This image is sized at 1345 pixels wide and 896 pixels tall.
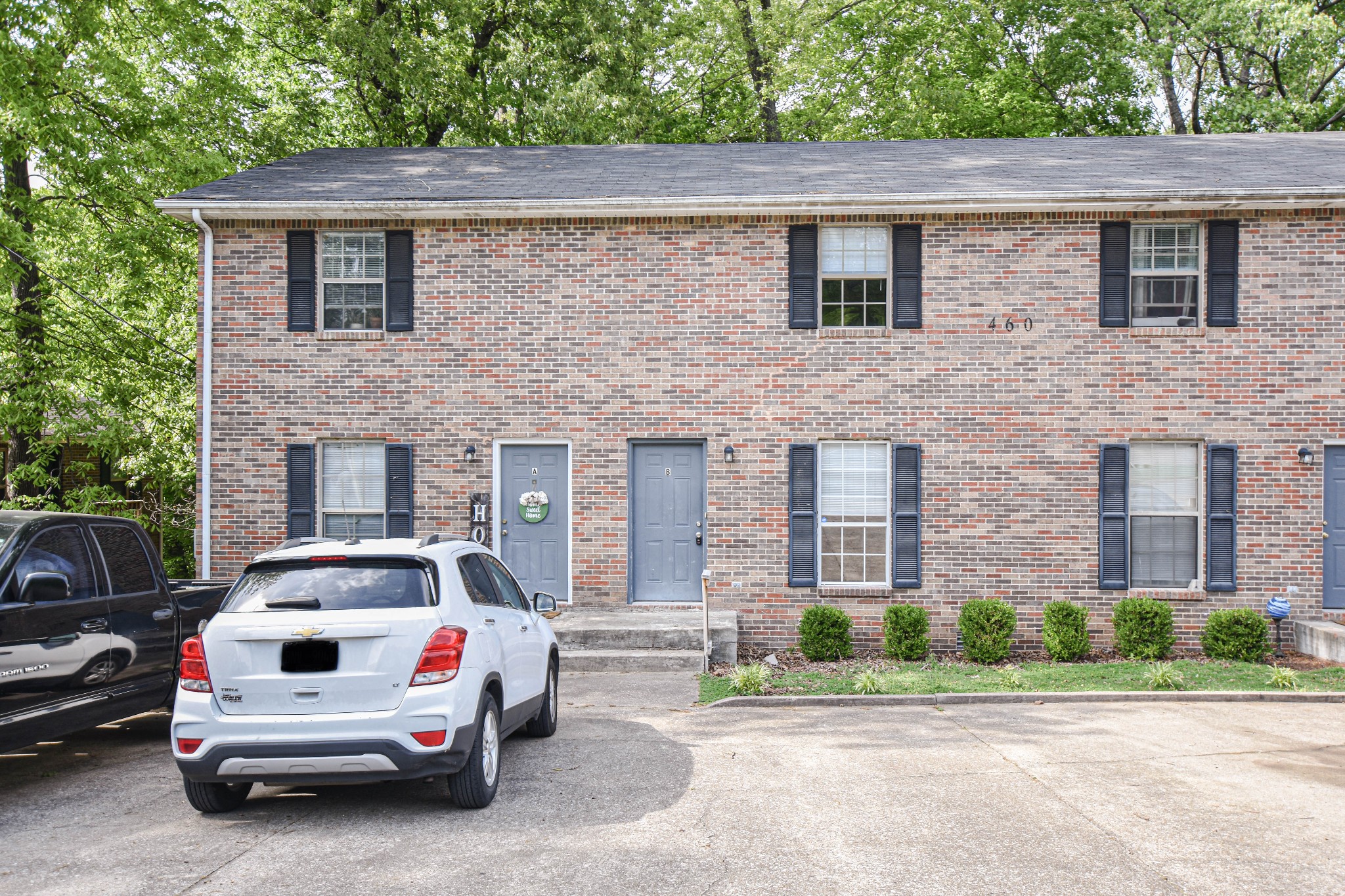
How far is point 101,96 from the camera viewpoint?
15.2 metres

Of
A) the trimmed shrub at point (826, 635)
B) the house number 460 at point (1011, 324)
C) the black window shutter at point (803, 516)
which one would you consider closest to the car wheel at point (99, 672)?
the trimmed shrub at point (826, 635)

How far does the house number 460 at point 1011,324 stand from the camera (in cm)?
1220

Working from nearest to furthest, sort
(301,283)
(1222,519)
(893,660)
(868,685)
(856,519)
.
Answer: (868,685) < (893,660) < (1222,519) < (856,519) < (301,283)

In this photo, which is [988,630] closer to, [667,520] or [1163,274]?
[667,520]

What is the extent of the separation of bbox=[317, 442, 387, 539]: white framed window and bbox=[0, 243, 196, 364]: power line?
6175 mm

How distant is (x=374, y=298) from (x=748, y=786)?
28.4ft

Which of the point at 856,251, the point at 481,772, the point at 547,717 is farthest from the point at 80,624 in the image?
the point at 856,251

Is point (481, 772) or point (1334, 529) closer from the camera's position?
point (481, 772)

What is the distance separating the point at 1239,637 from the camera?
11273 mm

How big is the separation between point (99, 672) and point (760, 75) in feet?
78.8

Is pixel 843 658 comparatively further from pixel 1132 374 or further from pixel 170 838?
pixel 170 838

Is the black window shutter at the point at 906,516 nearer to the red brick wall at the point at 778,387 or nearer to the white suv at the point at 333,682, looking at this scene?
the red brick wall at the point at 778,387

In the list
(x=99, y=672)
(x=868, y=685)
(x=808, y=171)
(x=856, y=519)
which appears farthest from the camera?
(x=808, y=171)

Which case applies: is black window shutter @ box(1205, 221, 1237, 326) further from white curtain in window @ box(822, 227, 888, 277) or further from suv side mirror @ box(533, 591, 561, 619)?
suv side mirror @ box(533, 591, 561, 619)
